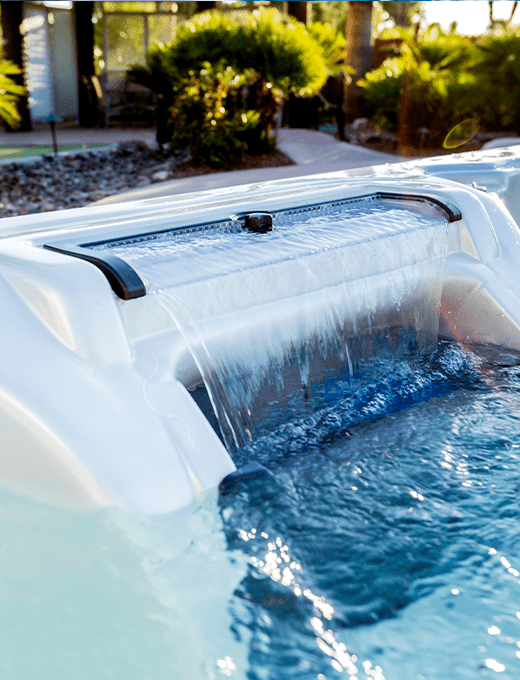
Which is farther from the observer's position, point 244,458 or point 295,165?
point 295,165

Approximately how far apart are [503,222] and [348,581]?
1.45 metres

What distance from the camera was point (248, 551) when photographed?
1.26 metres

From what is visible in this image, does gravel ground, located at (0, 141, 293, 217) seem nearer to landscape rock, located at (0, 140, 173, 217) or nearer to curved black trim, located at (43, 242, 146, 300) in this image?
landscape rock, located at (0, 140, 173, 217)

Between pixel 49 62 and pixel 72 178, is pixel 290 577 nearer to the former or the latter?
pixel 72 178

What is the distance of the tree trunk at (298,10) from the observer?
10.3 meters

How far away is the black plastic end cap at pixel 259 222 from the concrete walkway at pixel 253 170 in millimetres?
3305

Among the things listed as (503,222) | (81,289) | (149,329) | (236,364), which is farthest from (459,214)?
(81,289)

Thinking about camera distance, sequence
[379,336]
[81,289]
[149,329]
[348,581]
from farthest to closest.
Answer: [379,336]
[149,329]
[81,289]
[348,581]

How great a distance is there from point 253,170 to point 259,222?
552cm

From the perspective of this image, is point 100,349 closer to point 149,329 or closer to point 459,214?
point 149,329

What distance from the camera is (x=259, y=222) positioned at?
6.22 feet

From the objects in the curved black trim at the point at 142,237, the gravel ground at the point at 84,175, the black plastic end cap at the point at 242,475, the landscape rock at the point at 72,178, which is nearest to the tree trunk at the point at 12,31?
the gravel ground at the point at 84,175

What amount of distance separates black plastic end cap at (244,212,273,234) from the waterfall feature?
0.02 metres

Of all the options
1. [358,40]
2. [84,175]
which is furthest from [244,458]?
[358,40]
